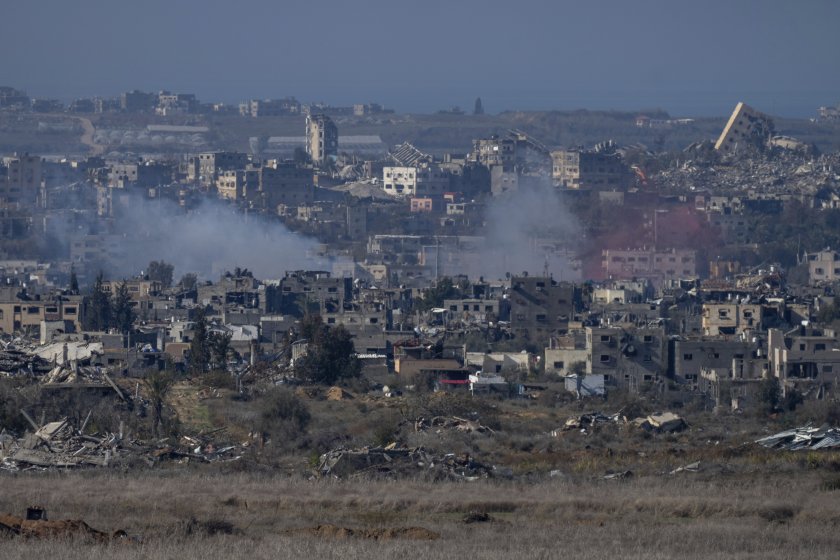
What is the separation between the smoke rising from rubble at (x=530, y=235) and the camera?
5838cm

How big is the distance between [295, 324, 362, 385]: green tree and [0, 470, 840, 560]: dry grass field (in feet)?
34.5

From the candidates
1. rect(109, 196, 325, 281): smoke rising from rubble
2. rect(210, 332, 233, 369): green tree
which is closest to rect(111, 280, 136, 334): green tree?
rect(210, 332, 233, 369): green tree

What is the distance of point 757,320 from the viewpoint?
36875 millimetres

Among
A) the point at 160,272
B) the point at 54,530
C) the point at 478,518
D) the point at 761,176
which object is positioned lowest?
the point at 160,272

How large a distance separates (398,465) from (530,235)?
46.5 m

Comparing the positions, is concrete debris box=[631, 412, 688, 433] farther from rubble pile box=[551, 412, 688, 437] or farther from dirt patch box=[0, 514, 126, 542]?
dirt patch box=[0, 514, 126, 542]

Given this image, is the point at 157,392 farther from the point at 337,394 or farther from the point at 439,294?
the point at 439,294

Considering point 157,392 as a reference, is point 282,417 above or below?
below

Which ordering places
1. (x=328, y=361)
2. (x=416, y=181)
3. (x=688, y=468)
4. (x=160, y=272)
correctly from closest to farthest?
(x=688, y=468) → (x=328, y=361) → (x=160, y=272) → (x=416, y=181)

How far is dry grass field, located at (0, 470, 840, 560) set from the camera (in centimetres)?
1429

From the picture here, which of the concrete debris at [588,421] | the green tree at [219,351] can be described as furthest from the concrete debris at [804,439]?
the green tree at [219,351]

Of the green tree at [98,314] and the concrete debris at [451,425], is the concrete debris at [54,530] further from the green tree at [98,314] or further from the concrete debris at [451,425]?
the green tree at [98,314]

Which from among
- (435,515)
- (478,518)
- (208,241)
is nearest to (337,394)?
(435,515)

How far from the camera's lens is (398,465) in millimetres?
19500
